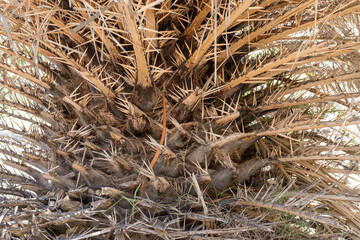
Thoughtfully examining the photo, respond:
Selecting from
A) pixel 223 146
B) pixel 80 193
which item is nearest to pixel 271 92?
pixel 223 146

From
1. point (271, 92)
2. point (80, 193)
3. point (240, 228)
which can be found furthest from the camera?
point (271, 92)

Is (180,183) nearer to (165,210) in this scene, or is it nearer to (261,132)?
(165,210)

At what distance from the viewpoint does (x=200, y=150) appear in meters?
1.34

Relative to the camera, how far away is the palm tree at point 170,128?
1209mm

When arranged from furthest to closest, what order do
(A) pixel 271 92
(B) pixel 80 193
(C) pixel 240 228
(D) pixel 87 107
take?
(A) pixel 271 92 → (D) pixel 87 107 → (B) pixel 80 193 → (C) pixel 240 228

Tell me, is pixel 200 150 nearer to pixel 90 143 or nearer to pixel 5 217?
pixel 90 143

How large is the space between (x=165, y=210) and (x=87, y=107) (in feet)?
1.82

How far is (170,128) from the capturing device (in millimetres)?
1364

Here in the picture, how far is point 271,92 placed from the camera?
59.0 inches

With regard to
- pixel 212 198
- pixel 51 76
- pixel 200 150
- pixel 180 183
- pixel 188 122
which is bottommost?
pixel 212 198

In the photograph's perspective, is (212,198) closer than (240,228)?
No

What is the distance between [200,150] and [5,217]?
Answer: 825 millimetres

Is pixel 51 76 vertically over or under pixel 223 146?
over

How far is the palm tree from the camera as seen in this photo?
47.6 inches
